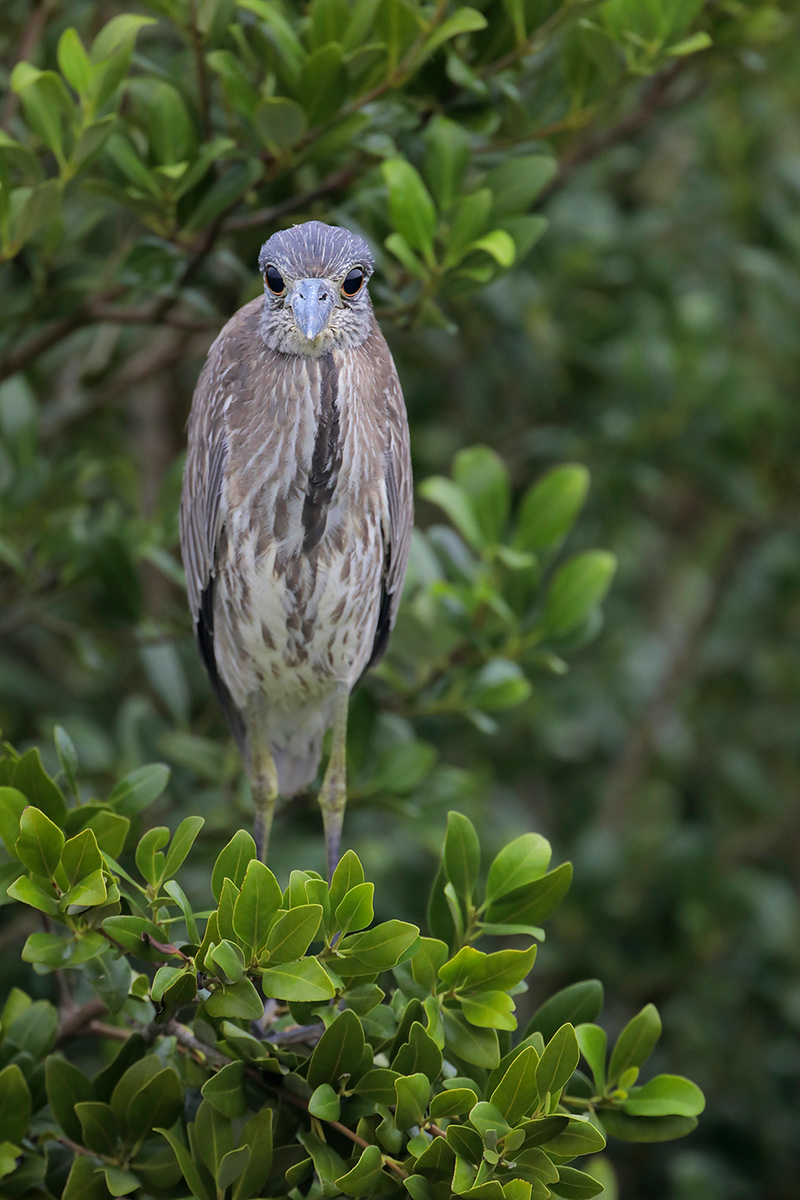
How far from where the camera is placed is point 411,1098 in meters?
1.72

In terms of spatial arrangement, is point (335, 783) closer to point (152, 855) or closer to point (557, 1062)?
point (152, 855)

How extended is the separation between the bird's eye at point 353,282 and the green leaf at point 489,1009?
1.20 meters

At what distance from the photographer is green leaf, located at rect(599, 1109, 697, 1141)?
1967mm

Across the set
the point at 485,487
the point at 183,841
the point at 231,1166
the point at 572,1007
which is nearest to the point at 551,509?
the point at 485,487

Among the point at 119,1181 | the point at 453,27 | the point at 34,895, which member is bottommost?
the point at 119,1181

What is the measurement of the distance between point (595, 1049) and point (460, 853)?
39 centimetres

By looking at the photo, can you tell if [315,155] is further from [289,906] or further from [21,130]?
[289,906]

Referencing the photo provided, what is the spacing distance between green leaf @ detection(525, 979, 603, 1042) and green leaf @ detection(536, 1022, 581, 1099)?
281 mm

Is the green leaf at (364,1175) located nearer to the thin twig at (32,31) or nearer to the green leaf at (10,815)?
the green leaf at (10,815)

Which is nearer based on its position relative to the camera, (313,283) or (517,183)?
(313,283)

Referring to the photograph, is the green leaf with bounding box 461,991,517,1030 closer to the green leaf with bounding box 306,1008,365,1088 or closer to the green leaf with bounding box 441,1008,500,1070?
the green leaf with bounding box 441,1008,500,1070

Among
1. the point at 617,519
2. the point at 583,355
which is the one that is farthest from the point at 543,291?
the point at 617,519

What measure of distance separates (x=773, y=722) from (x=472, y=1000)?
2.92 m

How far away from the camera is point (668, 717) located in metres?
4.44
